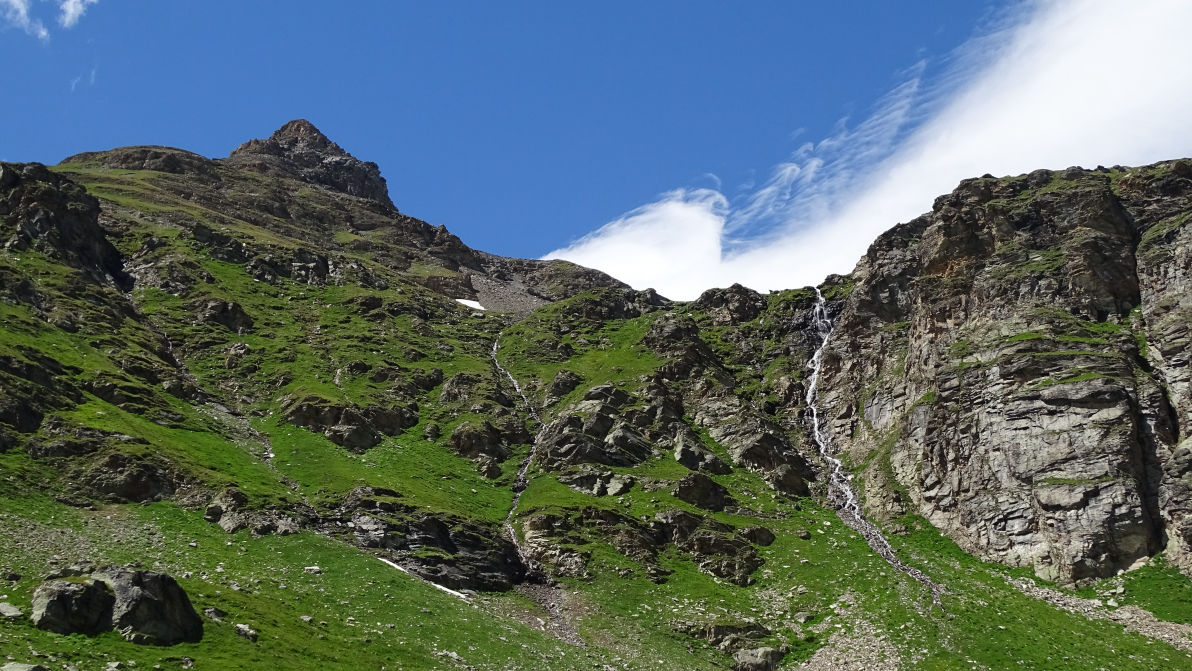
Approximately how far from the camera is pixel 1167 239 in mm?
Result: 101000

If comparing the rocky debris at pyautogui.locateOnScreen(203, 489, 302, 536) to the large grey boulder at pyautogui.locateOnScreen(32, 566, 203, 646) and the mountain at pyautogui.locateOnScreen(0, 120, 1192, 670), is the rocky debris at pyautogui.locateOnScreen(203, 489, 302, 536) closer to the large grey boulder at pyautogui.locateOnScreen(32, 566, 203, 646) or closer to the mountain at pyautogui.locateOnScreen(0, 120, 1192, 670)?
the mountain at pyautogui.locateOnScreen(0, 120, 1192, 670)

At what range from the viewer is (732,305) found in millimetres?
162250

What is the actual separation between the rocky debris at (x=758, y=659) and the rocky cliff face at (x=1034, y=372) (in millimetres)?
27690

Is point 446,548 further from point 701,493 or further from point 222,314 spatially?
point 222,314

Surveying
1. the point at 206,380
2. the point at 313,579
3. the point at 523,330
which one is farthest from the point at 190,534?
the point at 523,330

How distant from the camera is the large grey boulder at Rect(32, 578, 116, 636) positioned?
40062 mm

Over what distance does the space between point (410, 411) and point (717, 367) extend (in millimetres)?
49238

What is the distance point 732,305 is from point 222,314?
9123 cm

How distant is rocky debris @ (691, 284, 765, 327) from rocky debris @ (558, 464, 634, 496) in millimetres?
67186

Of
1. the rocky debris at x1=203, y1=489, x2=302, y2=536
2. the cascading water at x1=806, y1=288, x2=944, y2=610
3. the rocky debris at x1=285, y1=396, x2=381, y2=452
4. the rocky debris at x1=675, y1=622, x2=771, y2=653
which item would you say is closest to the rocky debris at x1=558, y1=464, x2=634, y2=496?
the cascading water at x1=806, y1=288, x2=944, y2=610

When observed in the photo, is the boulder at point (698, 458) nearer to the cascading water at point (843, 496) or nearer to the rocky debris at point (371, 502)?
the cascading water at point (843, 496)

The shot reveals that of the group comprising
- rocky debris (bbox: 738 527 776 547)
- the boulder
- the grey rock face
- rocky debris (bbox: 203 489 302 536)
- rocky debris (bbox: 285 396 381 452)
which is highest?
rocky debris (bbox: 285 396 381 452)

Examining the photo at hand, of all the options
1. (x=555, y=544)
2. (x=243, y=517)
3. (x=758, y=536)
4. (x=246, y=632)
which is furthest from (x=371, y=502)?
(x=758, y=536)

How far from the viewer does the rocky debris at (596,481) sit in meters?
94.9
